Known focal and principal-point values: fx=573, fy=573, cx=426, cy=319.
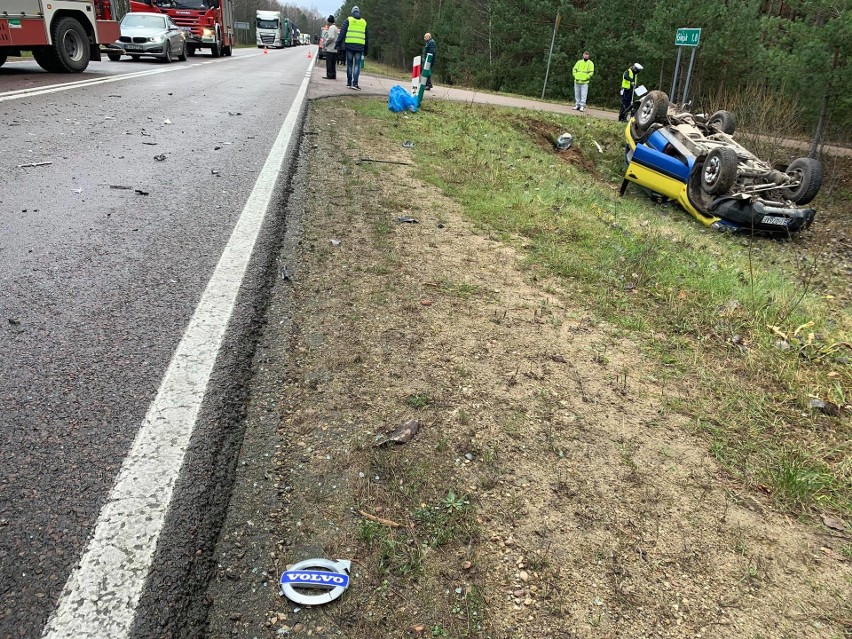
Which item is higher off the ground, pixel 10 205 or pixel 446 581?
pixel 10 205

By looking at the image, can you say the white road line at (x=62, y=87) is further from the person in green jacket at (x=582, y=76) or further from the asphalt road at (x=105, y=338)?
the person in green jacket at (x=582, y=76)

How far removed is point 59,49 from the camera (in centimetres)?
1331

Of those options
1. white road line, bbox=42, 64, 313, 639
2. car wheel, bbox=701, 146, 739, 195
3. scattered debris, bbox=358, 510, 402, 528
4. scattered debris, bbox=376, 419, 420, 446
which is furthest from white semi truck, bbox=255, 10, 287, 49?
scattered debris, bbox=358, 510, 402, 528

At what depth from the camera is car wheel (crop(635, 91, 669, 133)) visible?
434 inches

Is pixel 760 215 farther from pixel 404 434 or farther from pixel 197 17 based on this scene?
pixel 197 17

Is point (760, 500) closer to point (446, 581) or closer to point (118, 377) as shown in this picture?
point (446, 581)

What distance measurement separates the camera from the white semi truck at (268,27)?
4950cm

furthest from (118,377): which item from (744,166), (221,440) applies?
(744,166)

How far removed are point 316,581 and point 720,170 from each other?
31.8 feet

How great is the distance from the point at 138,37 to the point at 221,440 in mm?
22504

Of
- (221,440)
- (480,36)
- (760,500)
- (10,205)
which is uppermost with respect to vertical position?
(480,36)

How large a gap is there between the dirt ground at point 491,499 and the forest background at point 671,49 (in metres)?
15.4

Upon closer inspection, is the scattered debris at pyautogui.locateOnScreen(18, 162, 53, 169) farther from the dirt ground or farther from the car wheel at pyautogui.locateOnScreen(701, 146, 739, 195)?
the car wheel at pyautogui.locateOnScreen(701, 146, 739, 195)

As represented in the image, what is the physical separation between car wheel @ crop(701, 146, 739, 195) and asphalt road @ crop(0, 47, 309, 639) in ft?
22.7
